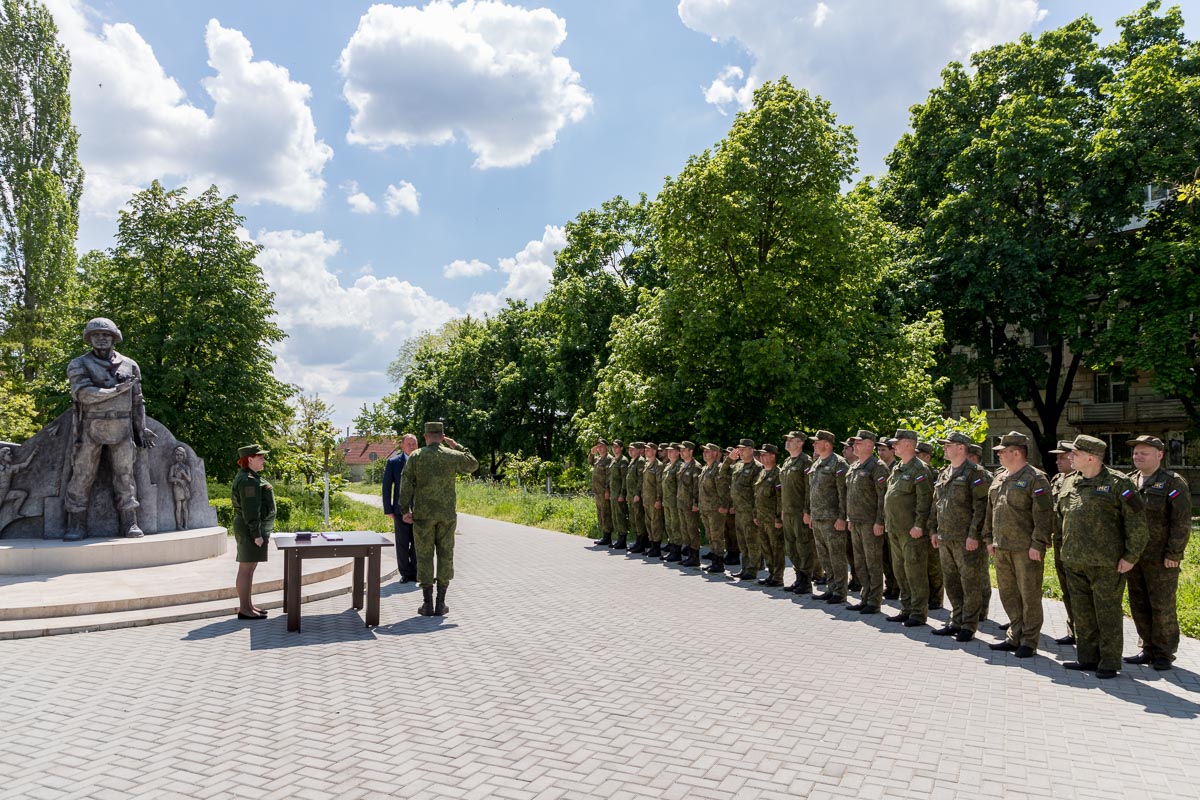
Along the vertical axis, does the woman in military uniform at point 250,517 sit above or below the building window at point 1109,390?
below

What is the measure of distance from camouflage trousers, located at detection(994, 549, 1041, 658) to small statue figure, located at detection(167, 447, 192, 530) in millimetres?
11494

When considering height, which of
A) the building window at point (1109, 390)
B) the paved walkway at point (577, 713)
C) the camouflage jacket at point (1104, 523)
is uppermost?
the building window at point (1109, 390)

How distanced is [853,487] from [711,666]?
12.0 ft

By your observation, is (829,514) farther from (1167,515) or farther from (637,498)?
(637,498)

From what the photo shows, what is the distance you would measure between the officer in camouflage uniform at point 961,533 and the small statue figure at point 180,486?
35.8ft

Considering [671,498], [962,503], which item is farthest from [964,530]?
[671,498]

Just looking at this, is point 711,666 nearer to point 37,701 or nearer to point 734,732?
point 734,732

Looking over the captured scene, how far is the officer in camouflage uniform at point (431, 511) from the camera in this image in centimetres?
895

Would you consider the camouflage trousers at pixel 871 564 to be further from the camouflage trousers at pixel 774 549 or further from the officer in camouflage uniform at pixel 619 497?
the officer in camouflage uniform at pixel 619 497

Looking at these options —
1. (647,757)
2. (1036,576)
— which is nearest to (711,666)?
(647,757)

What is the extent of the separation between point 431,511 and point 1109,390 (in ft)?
113

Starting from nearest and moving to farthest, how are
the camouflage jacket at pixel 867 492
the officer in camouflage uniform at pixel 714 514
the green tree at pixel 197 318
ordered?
1. the camouflage jacket at pixel 867 492
2. the officer in camouflage uniform at pixel 714 514
3. the green tree at pixel 197 318

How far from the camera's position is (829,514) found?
32.7ft

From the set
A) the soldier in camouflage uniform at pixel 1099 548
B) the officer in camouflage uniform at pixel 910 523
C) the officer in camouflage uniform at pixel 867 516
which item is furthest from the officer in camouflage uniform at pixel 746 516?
the soldier in camouflage uniform at pixel 1099 548
